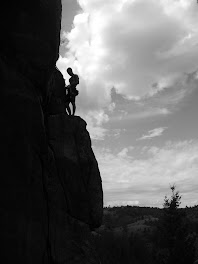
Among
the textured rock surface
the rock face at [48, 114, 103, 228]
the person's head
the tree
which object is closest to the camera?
the textured rock surface

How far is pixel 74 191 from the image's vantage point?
19.5 metres

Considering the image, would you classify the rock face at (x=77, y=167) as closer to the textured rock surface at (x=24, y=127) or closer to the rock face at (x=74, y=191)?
the rock face at (x=74, y=191)

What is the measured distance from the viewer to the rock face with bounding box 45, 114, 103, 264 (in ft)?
57.1

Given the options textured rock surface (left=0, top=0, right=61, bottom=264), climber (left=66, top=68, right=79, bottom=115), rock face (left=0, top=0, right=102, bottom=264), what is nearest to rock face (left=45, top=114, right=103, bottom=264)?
rock face (left=0, top=0, right=102, bottom=264)

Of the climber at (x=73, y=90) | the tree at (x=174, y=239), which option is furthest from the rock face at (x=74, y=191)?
the tree at (x=174, y=239)

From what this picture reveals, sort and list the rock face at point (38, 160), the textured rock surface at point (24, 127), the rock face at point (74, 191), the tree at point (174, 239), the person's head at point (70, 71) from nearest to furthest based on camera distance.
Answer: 1. the textured rock surface at point (24, 127)
2. the rock face at point (38, 160)
3. the rock face at point (74, 191)
4. the person's head at point (70, 71)
5. the tree at point (174, 239)

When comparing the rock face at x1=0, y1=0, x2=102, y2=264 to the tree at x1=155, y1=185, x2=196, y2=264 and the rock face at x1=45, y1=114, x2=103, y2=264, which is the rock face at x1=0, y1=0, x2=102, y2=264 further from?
the tree at x1=155, y1=185, x2=196, y2=264

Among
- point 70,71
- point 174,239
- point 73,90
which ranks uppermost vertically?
point 70,71

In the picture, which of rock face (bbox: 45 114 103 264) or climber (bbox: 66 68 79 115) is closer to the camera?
rock face (bbox: 45 114 103 264)

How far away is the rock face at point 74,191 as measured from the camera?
17.4 metres

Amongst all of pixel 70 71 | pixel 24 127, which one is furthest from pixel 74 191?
pixel 70 71

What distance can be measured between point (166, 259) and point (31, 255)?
63.6ft

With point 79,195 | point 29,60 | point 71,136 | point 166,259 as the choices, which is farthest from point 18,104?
point 166,259

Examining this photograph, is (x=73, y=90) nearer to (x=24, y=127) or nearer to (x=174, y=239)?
(x=24, y=127)
